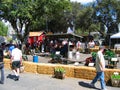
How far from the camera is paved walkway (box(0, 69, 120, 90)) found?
1251cm

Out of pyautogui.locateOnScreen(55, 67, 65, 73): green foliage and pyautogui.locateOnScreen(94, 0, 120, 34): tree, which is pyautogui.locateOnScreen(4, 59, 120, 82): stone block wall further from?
pyautogui.locateOnScreen(94, 0, 120, 34): tree

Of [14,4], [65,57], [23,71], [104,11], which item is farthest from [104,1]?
[23,71]

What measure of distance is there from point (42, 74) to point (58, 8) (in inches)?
726

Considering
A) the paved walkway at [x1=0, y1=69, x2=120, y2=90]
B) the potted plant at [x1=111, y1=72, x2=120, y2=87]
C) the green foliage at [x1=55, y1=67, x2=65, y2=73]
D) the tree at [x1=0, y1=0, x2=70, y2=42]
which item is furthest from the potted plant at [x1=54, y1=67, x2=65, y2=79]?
the tree at [x1=0, y1=0, x2=70, y2=42]

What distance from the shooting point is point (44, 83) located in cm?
1336

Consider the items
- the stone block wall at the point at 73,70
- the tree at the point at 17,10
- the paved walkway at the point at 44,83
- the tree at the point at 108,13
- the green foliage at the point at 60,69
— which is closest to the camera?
the paved walkway at the point at 44,83

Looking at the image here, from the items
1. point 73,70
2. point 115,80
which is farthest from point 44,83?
point 115,80

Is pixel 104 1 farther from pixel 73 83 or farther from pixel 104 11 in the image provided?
pixel 73 83

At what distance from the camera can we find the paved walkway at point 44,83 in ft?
41.1

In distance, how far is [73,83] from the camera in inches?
528

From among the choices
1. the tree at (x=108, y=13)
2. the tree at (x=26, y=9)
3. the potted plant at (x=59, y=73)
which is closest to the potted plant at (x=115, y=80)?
the potted plant at (x=59, y=73)

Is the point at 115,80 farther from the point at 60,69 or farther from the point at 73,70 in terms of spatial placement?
the point at 60,69

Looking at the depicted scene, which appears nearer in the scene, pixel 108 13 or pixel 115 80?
pixel 115 80

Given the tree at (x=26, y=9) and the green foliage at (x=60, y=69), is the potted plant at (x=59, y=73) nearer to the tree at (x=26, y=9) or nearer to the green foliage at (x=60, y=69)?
the green foliage at (x=60, y=69)
